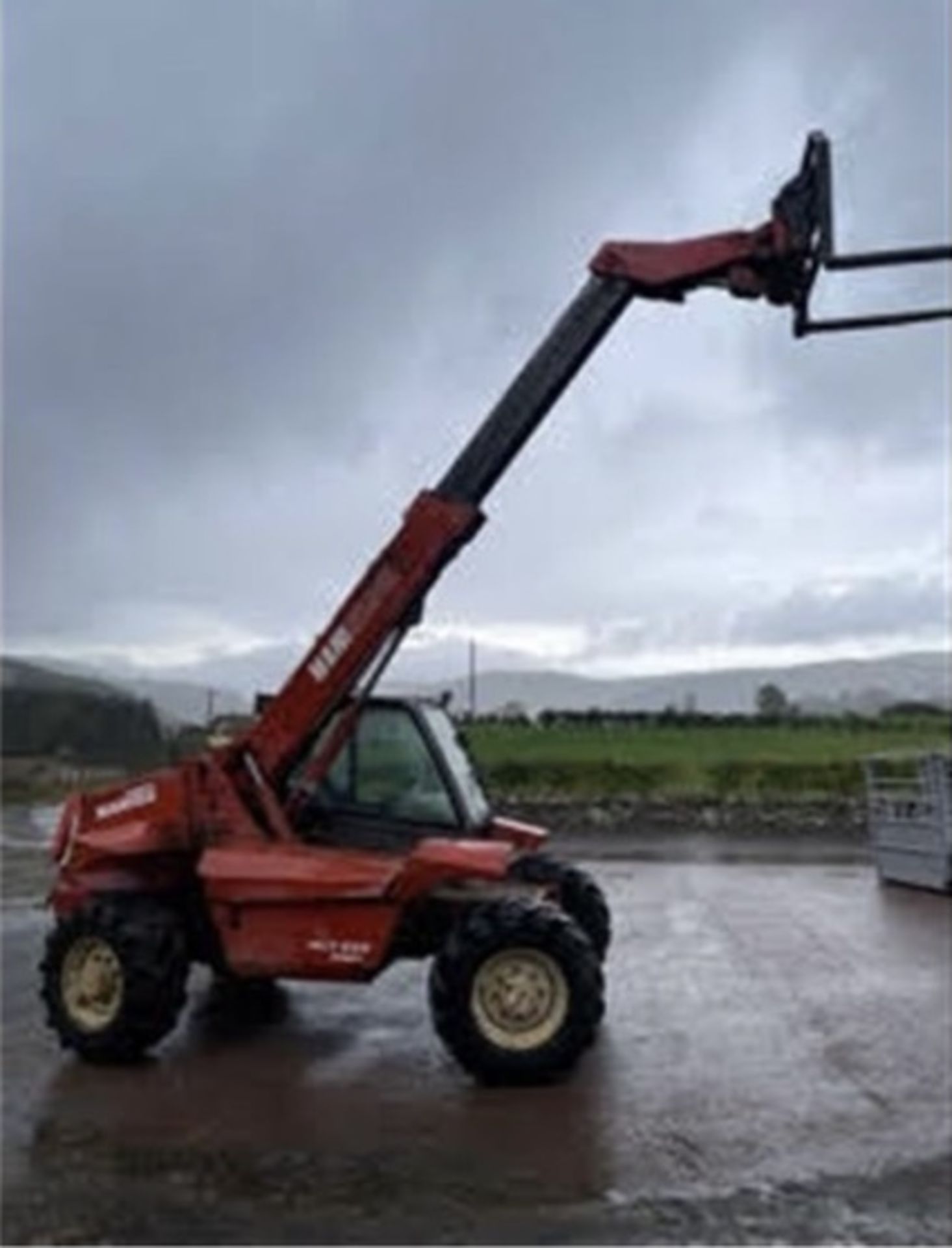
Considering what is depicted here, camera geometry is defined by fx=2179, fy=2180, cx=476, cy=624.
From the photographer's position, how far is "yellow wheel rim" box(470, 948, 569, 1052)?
34.3 ft

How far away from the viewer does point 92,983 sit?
11195 mm

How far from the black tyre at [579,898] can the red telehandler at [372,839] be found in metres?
0.55

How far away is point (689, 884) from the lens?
67.8 ft

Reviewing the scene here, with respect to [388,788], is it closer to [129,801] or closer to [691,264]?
[129,801]

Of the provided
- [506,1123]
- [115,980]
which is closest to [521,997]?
[506,1123]

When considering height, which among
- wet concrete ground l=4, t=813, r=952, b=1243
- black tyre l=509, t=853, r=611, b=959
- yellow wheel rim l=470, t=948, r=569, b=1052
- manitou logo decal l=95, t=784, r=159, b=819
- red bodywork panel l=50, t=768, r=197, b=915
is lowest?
wet concrete ground l=4, t=813, r=952, b=1243

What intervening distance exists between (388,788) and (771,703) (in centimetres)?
4352

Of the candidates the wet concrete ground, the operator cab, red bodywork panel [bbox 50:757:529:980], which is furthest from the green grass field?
red bodywork panel [bbox 50:757:529:980]

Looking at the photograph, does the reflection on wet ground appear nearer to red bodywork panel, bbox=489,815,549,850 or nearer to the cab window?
red bodywork panel, bbox=489,815,549,850

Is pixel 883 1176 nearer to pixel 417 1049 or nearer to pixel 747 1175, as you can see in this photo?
pixel 747 1175

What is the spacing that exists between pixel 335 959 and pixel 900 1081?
9.48ft

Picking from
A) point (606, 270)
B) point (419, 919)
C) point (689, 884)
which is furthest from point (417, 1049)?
point (689, 884)

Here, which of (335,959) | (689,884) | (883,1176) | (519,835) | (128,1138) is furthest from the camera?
(689,884)

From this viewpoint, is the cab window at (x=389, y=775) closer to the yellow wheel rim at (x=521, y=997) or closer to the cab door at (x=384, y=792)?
the cab door at (x=384, y=792)
